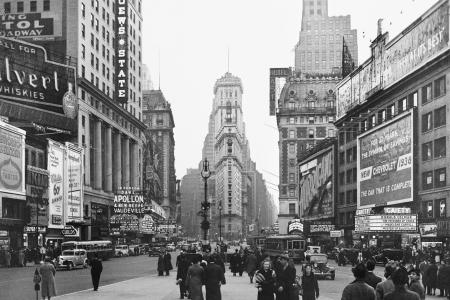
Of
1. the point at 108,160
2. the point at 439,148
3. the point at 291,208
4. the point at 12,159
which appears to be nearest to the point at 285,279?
the point at 12,159

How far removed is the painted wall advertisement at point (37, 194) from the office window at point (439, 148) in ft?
131

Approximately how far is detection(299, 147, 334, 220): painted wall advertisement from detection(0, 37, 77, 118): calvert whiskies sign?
148 ft

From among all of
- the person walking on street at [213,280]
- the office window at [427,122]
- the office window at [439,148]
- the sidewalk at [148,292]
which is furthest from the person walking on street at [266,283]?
the office window at [427,122]

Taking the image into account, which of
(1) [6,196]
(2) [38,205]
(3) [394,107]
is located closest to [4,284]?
(1) [6,196]

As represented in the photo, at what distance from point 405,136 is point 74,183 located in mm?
39999

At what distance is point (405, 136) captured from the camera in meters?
77.9

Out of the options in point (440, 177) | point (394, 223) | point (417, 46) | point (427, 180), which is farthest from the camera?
point (417, 46)

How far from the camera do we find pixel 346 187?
109 metres

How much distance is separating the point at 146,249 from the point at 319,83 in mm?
91000

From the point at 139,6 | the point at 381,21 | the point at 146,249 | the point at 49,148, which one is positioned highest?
the point at 139,6

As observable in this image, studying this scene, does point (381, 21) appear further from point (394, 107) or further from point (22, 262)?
point (22, 262)

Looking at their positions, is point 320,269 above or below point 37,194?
below

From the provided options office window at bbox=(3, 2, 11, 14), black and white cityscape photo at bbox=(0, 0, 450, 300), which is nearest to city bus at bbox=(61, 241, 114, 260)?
black and white cityscape photo at bbox=(0, 0, 450, 300)

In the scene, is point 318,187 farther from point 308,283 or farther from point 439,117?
point 308,283
